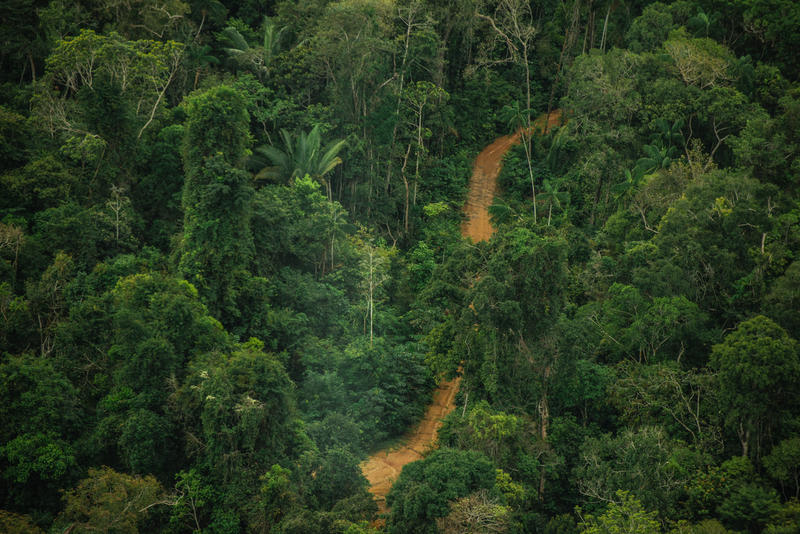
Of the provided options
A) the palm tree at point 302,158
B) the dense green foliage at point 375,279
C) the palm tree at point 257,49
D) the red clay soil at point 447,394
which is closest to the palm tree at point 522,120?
the dense green foliage at point 375,279

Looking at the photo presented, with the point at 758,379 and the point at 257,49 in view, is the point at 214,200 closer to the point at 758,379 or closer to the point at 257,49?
the point at 257,49

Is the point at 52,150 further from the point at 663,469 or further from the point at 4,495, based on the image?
the point at 663,469

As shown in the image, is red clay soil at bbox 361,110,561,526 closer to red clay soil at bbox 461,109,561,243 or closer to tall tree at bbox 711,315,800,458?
red clay soil at bbox 461,109,561,243

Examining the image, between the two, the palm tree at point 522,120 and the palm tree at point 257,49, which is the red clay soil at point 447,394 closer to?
the palm tree at point 522,120

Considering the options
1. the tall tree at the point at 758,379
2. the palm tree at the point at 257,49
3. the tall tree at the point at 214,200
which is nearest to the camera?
the tall tree at the point at 758,379

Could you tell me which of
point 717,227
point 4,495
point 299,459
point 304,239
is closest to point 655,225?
point 717,227

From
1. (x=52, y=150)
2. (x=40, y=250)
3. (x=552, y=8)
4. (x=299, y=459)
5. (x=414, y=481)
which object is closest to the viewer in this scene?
(x=414, y=481)
